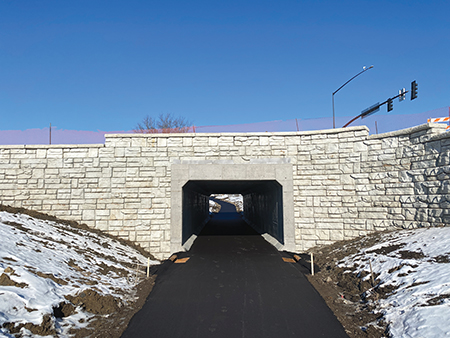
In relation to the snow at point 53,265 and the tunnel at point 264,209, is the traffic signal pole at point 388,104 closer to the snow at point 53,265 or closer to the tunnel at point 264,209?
the tunnel at point 264,209

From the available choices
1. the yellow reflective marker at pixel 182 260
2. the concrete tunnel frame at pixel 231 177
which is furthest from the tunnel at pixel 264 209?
the yellow reflective marker at pixel 182 260

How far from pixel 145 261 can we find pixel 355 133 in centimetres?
1192

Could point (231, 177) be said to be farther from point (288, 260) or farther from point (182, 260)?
point (288, 260)

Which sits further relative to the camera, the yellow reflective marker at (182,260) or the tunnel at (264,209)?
the tunnel at (264,209)

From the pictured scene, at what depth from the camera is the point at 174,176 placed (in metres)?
15.1

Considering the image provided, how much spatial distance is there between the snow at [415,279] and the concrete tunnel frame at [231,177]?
13.1ft

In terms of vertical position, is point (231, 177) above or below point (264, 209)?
above

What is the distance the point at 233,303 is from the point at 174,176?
27.0 feet

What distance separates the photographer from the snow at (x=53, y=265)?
5949 mm

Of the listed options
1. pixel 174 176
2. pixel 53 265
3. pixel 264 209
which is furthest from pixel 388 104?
pixel 53 265

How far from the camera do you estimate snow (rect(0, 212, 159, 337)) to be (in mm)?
5949

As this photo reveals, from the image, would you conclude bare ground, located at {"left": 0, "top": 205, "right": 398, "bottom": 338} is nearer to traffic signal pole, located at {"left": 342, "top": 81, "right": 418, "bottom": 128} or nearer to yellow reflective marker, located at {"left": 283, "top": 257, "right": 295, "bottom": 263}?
yellow reflective marker, located at {"left": 283, "top": 257, "right": 295, "bottom": 263}

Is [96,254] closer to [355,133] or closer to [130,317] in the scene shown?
[130,317]

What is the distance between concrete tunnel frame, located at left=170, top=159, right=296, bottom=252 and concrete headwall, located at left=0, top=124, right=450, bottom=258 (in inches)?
2.0
